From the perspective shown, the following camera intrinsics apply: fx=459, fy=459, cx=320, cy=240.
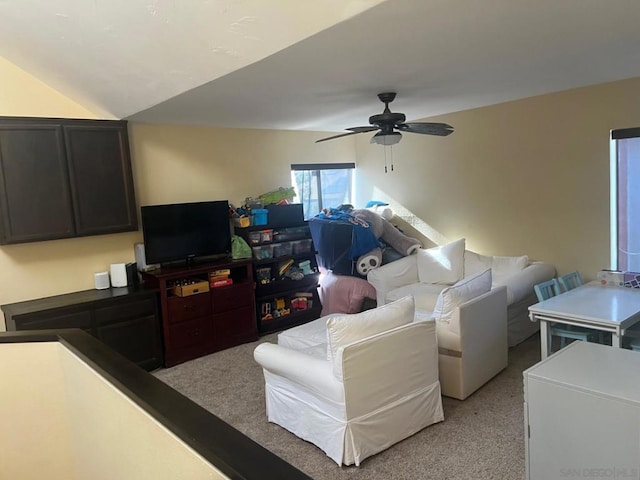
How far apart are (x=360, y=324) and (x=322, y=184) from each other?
12.8 ft

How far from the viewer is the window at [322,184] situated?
241 inches

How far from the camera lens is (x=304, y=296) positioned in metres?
5.53

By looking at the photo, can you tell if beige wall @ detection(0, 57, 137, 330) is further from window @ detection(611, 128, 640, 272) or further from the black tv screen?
window @ detection(611, 128, 640, 272)

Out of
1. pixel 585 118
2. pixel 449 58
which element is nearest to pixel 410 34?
pixel 449 58

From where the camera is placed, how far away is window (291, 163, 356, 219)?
6.12m

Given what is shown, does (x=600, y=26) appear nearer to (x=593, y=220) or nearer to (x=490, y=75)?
(x=490, y=75)

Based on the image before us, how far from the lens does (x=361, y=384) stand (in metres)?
2.64

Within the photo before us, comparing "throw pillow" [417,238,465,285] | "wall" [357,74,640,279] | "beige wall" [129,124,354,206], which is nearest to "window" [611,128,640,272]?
"wall" [357,74,640,279]

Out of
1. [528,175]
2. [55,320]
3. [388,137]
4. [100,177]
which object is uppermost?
[388,137]

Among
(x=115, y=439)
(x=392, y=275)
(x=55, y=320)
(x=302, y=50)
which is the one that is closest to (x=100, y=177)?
(x=55, y=320)

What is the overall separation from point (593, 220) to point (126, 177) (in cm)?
449

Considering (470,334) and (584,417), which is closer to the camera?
(584,417)

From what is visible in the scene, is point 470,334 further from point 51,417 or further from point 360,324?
point 51,417

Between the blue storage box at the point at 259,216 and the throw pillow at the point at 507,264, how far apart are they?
2.56 meters
